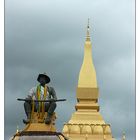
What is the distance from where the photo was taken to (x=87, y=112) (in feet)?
143

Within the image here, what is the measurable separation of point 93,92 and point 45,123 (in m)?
34.4

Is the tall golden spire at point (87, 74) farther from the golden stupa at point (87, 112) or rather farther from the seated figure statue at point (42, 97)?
the seated figure statue at point (42, 97)

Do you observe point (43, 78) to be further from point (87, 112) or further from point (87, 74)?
point (87, 74)

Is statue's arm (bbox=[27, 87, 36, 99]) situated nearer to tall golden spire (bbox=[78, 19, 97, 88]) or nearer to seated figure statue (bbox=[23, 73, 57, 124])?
seated figure statue (bbox=[23, 73, 57, 124])

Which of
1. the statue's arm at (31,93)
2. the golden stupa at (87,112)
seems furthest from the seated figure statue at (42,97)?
the golden stupa at (87,112)

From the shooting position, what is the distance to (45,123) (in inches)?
376

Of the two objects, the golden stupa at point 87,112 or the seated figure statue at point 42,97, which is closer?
the seated figure statue at point 42,97

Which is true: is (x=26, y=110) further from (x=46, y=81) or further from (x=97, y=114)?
(x=97, y=114)

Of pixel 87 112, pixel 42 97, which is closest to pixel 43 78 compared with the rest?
pixel 42 97

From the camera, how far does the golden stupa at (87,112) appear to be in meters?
42.2

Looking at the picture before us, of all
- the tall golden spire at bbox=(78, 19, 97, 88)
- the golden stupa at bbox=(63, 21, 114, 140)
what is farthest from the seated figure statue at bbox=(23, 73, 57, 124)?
the tall golden spire at bbox=(78, 19, 97, 88)
